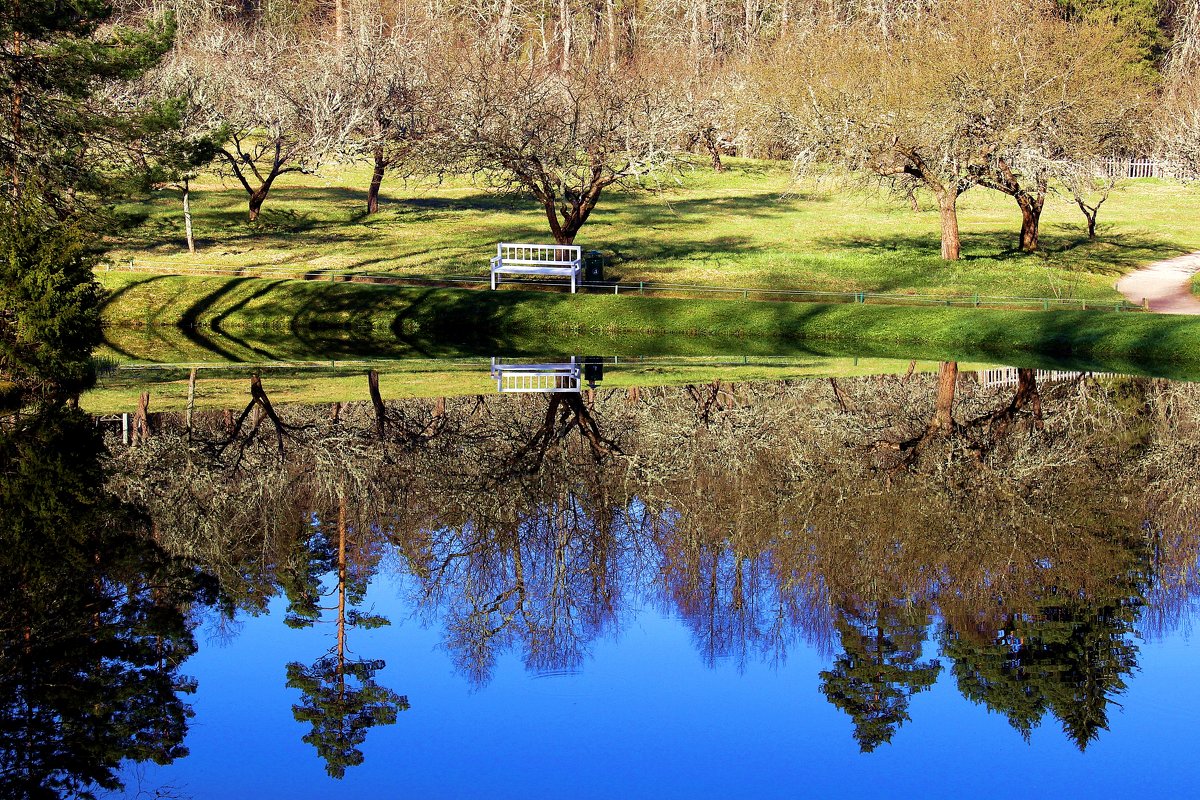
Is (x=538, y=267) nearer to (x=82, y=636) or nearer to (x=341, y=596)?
(x=341, y=596)

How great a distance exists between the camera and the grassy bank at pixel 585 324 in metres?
36.0

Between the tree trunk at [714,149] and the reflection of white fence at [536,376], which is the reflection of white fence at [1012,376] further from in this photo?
the tree trunk at [714,149]

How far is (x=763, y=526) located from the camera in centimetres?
1803

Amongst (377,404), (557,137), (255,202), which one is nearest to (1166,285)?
(557,137)

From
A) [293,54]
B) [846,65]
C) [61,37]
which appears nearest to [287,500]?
[61,37]

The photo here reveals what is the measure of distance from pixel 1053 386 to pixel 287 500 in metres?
17.6

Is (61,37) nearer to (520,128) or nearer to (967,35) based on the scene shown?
(520,128)

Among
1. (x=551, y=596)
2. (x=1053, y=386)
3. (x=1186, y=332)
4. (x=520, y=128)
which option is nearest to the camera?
(x=551, y=596)

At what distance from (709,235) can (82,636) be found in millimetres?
45307

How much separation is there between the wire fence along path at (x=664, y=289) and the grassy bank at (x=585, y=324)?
181cm

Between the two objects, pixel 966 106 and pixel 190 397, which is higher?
pixel 966 106

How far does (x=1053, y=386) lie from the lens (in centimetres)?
2927

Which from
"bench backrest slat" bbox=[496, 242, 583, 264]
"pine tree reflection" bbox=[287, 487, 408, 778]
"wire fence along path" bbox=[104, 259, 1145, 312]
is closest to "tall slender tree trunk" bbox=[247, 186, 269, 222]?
"wire fence along path" bbox=[104, 259, 1145, 312]

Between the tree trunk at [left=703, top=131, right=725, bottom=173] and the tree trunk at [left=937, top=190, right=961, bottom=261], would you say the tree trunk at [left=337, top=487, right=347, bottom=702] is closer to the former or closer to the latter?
the tree trunk at [left=937, top=190, right=961, bottom=261]
